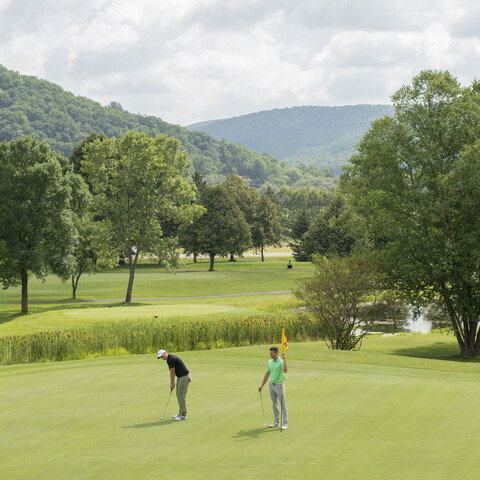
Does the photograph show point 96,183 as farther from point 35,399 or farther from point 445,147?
point 35,399

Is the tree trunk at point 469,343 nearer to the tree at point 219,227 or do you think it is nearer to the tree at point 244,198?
the tree at point 219,227

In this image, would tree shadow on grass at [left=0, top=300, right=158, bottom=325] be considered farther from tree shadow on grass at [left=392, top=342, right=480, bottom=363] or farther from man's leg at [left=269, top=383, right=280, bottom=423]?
man's leg at [left=269, top=383, right=280, bottom=423]

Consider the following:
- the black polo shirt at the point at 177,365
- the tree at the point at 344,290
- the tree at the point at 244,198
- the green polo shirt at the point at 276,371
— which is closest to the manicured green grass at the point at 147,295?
the tree at the point at 344,290

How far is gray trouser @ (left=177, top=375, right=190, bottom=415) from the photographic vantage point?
47.3ft

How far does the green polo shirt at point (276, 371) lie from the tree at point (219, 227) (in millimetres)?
72499

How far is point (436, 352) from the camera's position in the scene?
110 ft

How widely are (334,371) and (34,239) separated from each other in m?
33.6

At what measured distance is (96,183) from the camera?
57.0 m

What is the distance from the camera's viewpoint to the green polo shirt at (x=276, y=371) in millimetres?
13953

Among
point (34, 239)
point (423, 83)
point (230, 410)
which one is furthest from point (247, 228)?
point (230, 410)

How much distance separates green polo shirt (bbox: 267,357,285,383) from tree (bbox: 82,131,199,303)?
4327cm

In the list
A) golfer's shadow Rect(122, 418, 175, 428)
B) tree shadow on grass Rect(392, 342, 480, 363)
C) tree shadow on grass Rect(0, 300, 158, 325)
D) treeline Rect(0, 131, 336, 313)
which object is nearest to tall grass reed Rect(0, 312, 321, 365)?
tree shadow on grass Rect(392, 342, 480, 363)

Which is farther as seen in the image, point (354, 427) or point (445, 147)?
point (445, 147)

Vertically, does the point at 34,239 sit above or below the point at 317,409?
above
